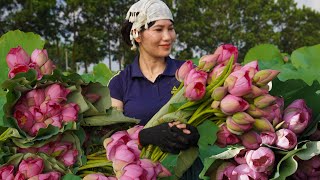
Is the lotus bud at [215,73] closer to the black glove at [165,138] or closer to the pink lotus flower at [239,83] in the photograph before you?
the pink lotus flower at [239,83]

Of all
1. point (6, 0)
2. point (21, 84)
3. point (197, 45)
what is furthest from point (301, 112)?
point (197, 45)

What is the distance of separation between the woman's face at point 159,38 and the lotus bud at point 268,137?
3.18 ft

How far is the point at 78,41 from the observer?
81.4 feet

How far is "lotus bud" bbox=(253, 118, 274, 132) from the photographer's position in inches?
56.0

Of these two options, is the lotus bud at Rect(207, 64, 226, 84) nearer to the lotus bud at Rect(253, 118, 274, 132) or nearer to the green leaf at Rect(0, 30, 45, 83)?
the lotus bud at Rect(253, 118, 274, 132)

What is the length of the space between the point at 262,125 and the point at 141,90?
1076 mm

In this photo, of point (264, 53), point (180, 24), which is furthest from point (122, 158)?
point (180, 24)

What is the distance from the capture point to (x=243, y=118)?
1.39 meters

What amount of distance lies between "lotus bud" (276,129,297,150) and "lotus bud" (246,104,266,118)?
0.09 metres

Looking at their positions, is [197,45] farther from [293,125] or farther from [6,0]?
[293,125]

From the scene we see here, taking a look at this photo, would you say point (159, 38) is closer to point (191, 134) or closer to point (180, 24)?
point (191, 134)

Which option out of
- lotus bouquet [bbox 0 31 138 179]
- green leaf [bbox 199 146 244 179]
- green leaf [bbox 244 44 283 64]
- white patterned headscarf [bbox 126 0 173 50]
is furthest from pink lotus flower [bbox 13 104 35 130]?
green leaf [bbox 244 44 283 64]

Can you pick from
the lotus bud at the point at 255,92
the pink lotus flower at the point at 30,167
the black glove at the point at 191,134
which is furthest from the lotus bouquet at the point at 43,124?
the lotus bud at the point at 255,92

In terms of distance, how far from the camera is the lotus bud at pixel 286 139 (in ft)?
4.79
